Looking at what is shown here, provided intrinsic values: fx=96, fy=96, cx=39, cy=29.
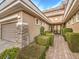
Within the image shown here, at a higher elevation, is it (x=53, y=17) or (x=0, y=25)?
(x=53, y=17)

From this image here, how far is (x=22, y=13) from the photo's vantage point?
227 inches

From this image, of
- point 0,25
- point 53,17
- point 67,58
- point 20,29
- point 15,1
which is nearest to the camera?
point 15,1

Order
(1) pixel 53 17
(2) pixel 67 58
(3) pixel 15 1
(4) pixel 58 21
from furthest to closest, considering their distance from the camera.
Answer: (1) pixel 53 17
(4) pixel 58 21
(2) pixel 67 58
(3) pixel 15 1

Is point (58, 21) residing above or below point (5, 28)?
above

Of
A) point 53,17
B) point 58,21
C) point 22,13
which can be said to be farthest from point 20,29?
point 53,17

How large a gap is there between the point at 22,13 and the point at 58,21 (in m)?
17.0

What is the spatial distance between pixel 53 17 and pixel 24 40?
18876 millimetres

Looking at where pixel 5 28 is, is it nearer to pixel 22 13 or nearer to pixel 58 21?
pixel 22 13

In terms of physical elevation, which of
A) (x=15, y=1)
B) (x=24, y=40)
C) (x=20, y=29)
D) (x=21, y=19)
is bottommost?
(x=24, y=40)

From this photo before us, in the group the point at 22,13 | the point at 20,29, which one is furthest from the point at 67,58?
the point at 22,13

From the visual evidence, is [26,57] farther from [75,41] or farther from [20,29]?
[75,41]

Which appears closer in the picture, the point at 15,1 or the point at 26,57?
the point at 26,57

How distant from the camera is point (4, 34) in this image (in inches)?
385

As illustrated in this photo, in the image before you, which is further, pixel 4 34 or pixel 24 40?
pixel 4 34
